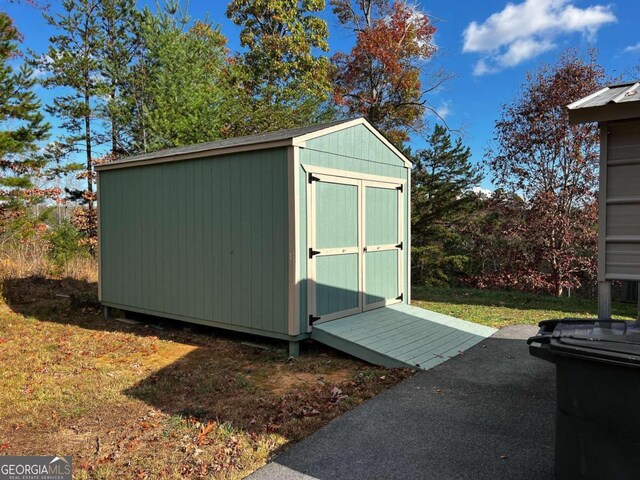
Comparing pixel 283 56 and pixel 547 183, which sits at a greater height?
pixel 283 56

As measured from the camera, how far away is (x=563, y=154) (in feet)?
27.3

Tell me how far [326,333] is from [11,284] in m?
7.23

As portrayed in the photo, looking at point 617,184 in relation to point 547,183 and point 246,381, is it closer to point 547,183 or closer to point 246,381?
point 246,381

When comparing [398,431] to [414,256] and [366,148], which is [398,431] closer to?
[366,148]

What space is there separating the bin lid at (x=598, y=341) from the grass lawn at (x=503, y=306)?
3735mm

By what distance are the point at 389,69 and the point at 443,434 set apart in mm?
13863

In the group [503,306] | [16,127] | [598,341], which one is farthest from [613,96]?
[16,127]

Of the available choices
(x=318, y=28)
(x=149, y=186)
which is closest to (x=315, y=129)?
(x=149, y=186)

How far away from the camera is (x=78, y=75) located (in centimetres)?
1330

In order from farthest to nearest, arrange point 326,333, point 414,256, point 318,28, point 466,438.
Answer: point 318,28 → point 414,256 → point 326,333 → point 466,438

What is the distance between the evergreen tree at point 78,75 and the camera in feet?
43.5

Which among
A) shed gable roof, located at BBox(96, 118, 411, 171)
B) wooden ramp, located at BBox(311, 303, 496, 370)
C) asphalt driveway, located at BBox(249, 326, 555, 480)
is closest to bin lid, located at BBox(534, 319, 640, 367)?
asphalt driveway, located at BBox(249, 326, 555, 480)

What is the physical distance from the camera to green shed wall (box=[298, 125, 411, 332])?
4.61 m

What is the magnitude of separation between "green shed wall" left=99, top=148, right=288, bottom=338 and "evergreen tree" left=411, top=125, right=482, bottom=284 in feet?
31.2
